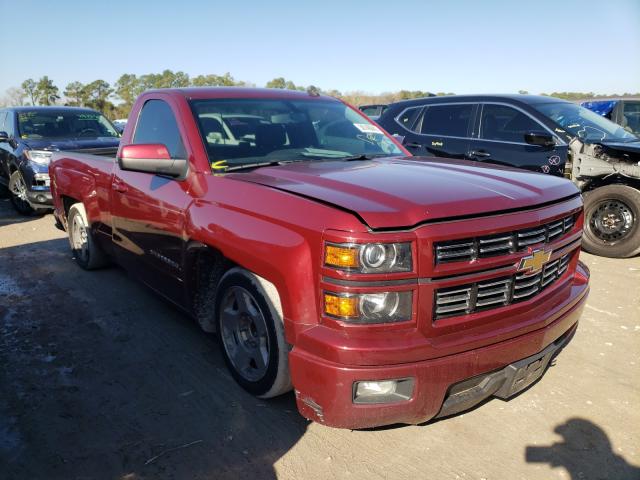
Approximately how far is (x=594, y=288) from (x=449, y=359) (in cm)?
352

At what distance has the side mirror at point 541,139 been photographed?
235 inches

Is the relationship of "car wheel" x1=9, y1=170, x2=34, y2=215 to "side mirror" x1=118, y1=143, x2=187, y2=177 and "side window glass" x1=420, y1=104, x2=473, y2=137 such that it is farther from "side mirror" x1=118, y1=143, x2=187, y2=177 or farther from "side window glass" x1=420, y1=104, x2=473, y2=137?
"side window glass" x1=420, y1=104, x2=473, y2=137

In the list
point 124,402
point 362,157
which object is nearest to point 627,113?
point 362,157

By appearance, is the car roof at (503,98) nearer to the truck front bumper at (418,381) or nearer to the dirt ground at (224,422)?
the dirt ground at (224,422)

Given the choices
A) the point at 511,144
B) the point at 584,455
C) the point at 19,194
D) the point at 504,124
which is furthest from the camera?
the point at 19,194

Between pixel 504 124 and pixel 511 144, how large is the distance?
368 millimetres

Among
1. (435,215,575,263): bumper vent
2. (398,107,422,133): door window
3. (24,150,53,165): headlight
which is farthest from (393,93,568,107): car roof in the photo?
(24,150,53,165): headlight

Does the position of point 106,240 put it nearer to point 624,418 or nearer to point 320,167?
point 320,167

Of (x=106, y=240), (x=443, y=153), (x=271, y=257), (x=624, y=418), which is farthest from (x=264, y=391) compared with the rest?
Result: (x=443, y=153)

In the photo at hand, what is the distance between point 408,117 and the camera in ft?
25.1

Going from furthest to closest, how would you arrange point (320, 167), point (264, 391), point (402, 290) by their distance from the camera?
point (320, 167)
point (264, 391)
point (402, 290)

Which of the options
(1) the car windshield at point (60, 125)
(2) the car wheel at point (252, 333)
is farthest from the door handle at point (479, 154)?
(1) the car windshield at point (60, 125)

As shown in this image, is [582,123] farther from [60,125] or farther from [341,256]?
[60,125]

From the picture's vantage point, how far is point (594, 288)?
16.2 ft
